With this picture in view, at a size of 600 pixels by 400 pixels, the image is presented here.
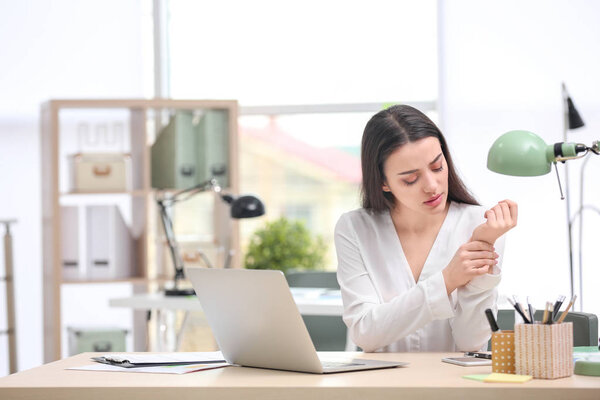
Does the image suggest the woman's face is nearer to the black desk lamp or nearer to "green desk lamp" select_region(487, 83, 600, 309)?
"green desk lamp" select_region(487, 83, 600, 309)

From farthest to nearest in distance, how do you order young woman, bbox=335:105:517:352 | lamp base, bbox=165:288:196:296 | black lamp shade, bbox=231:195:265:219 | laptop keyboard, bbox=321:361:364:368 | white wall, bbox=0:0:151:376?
white wall, bbox=0:0:151:376
lamp base, bbox=165:288:196:296
black lamp shade, bbox=231:195:265:219
young woman, bbox=335:105:517:352
laptop keyboard, bbox=321:361:364:368

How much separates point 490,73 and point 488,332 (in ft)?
8.94

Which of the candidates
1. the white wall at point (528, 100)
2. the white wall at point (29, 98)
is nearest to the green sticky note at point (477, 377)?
the white wall at point (528, 100)

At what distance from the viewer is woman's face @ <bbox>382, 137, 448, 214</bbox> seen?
1.99 metres

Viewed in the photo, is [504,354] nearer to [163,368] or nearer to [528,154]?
[528,154]

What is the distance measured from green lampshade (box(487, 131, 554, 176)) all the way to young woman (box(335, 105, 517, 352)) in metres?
0.08

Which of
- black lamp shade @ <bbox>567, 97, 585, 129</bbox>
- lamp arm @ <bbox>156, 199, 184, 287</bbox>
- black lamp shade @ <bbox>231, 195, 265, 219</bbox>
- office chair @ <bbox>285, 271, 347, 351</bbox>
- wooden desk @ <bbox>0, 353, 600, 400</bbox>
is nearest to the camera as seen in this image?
wooden desk @ <bbox>0, 353, 600, 400</bbox>

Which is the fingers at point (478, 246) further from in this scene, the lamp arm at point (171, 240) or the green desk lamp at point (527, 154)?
the lamp arm at point (171, 240)

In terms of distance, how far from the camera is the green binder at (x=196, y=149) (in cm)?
452

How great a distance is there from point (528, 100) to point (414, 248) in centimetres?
202

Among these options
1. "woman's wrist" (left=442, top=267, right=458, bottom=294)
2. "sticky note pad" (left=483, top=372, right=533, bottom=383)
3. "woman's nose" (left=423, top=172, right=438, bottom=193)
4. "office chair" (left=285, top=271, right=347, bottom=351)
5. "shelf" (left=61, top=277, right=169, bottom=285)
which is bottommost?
"office chair" (left=285, top=271, right=347, bottom=351)

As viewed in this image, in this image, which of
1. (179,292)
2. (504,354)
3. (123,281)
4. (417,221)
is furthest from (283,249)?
(504,354)

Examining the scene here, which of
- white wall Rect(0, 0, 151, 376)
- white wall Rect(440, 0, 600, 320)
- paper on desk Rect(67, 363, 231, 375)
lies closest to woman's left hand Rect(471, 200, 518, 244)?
paper on desk Rect(67, 363, 231, 375)

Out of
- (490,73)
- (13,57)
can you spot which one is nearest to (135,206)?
(13,57)
